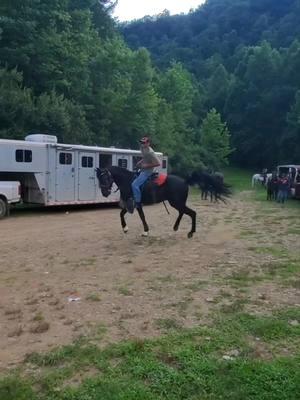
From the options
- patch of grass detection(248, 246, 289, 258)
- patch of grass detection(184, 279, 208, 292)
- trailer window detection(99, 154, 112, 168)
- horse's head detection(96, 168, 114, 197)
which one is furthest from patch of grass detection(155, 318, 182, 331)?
trailer window detection(99, 154, 112, 168)

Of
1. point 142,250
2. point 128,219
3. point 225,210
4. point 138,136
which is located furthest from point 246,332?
point 138,136

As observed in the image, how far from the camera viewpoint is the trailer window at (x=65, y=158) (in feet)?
59.2

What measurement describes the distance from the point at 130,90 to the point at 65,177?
21266 millimetres

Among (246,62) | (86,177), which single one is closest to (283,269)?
(86,177)

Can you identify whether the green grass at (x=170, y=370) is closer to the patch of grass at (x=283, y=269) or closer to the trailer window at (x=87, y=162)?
the patch of grass at (x=283, y=269)

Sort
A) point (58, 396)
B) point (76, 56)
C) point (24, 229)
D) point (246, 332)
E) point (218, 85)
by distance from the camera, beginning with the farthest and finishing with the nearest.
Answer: point (218, 85) → point (76, 56) → point (24, 229) → point (246, 332) → point (58, 396)

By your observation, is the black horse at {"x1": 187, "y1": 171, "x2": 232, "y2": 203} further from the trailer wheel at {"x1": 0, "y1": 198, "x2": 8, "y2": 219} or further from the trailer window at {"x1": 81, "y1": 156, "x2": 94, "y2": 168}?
the trailer window at {"x1": 81, "y1": 156, "x2": 94, "y2": 168}

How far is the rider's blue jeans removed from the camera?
Result: 1180 centimetres

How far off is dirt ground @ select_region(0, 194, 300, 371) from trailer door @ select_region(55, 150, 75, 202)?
13.6 feet

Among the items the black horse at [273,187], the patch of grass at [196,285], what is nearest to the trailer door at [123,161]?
the black horse at [273,187]

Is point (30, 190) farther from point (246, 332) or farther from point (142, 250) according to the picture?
point (246, 332)

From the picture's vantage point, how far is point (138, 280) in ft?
24.0

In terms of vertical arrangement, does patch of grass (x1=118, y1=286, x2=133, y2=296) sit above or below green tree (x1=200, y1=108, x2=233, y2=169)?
below

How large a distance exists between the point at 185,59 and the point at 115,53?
3067 inches
